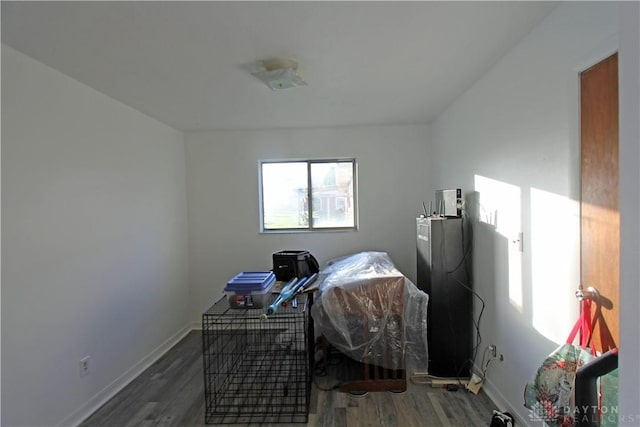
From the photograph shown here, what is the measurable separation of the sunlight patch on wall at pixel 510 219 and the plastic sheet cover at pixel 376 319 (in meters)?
0.59

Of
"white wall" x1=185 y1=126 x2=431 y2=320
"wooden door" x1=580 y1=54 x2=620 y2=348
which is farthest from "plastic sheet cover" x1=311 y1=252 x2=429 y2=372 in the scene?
"white wall" x1=185 y1=126 x2=431 y2=320

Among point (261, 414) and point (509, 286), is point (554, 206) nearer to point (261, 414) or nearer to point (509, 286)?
point (509, 286)

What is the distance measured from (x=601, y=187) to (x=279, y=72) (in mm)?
1741

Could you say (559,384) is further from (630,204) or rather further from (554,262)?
(630,204)

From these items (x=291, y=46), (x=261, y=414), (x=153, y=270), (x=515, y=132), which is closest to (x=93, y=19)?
(x=291, y=46)

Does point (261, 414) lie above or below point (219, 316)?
below

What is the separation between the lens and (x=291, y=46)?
5.55ft

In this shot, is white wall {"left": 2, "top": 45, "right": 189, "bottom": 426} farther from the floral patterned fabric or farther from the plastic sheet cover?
the floral patterned fabric

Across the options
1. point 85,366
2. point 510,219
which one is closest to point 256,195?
point 85,366

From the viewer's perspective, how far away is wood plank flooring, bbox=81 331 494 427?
1.95m

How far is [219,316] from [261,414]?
73 centimetres

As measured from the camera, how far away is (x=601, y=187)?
1.24m

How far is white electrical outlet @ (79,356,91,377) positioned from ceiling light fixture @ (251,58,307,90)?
7.45 ft

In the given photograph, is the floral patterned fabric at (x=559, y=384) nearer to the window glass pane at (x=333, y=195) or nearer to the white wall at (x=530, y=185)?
the white wall at (x=530, y=185)
